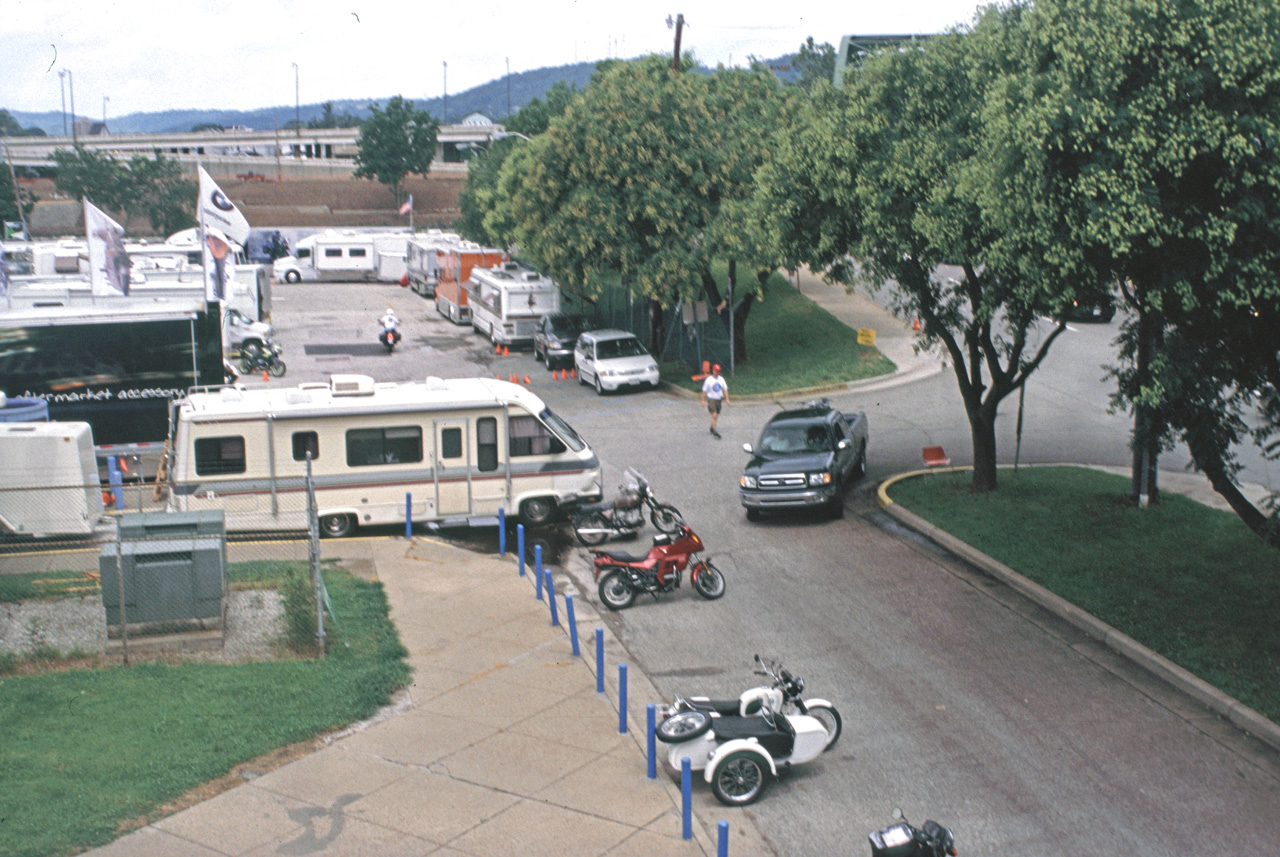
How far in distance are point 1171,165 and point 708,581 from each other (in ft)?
27.0

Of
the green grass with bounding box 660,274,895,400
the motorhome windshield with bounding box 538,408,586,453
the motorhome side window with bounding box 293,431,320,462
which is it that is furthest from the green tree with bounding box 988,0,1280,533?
the green grass with bounding box 660,274,895,400

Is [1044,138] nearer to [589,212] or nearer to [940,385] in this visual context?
[940,385]

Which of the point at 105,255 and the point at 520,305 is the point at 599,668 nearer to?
the point at 105,255

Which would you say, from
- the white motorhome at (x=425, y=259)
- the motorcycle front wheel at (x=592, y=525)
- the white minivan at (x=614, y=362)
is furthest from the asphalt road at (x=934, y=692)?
the white motorhome at (x=425, y=259)

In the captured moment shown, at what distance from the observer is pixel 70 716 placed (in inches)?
446

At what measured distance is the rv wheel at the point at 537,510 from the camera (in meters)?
20.4

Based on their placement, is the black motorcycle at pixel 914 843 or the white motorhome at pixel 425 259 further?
the white motorhome at pixel 425 259

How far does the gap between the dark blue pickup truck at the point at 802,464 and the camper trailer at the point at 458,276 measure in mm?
28110

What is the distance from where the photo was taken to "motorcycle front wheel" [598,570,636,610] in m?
16.1

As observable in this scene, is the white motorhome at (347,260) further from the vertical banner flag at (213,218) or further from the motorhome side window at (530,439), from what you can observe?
the motorhome side window at (530,439)

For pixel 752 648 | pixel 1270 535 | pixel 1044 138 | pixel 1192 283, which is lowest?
pixel 752 648

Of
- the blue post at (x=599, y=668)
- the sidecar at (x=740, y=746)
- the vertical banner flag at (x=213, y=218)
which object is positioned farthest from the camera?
the vertical banner flag at (x=213, y=218)

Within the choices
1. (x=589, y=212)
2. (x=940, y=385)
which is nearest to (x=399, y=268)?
(x=589, y=212)

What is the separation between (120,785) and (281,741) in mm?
1586
